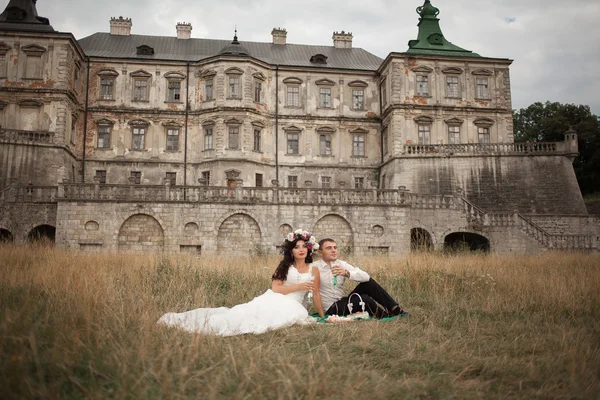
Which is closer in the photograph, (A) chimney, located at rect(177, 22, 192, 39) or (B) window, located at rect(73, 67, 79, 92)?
(B) window, located at rect(73, 67, 79, 92)

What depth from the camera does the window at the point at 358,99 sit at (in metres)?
37.0

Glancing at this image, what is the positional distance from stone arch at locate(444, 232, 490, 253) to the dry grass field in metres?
16.2

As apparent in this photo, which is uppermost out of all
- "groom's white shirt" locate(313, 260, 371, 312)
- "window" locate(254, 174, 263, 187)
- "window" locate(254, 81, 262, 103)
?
"window" locate(254, 81, 262, 103)

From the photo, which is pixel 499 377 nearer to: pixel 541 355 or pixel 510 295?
pixel 541 355

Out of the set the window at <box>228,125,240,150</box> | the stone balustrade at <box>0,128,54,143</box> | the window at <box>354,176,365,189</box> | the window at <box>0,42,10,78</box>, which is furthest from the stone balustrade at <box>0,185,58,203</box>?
the window at <box>354,176,365,189</box>

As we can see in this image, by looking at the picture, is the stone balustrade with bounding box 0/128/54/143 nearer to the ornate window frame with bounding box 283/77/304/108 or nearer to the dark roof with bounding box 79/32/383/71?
the dark roof with bounding box 79/32/383/71

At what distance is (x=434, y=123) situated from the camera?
34.3 meters

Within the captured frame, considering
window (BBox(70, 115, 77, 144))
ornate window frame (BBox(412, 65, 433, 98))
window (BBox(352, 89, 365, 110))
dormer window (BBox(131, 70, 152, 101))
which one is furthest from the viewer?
window (BBox(352, 89, 365, 110))

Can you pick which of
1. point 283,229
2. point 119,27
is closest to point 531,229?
point 283,229

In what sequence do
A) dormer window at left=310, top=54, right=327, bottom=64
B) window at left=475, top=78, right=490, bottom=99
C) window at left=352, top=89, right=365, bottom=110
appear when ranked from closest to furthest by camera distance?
window at left=475, top=78, right=490, bottom=99 → window at left=352, top=89, right=365, bottom=110 → dormer window at left=310, top=54, right=327, bottom=64

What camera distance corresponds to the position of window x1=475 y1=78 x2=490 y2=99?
35188 millimetres

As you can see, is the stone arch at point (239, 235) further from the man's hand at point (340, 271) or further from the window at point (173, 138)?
the man's hand at point (340, 271)

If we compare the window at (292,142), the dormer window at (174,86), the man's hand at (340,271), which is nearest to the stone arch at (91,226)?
the dormer window at (174,86)

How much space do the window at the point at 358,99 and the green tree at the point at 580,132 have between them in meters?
19.2
